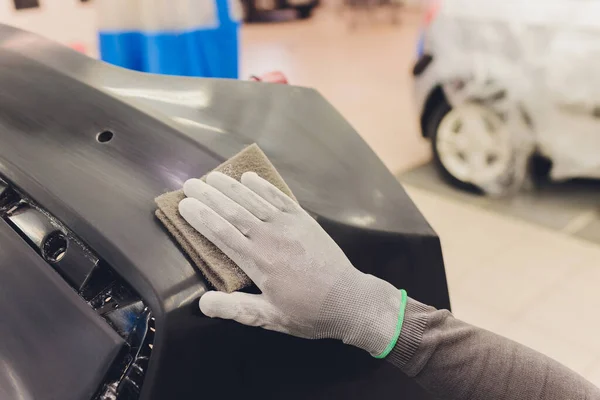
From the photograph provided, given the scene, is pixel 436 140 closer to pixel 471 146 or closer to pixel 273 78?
pixel 471 146

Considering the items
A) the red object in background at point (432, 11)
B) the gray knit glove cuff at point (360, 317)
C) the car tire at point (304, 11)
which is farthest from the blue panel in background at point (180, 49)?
the car tire at point (304, 11)

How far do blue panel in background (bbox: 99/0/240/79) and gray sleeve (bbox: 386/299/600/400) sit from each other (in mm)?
1056

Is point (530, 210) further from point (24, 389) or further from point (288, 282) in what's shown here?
point (24, 389)

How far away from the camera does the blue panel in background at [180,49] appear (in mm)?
1500

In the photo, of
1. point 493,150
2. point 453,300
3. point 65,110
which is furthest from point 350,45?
point 65,110

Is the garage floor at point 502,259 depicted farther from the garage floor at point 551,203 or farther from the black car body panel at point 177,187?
the black car body panel at point 177,187

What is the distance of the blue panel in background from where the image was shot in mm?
1500

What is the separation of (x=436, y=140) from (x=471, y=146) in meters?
0.17

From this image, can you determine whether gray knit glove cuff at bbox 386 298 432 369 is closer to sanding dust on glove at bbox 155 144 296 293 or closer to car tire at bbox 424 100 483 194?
sanding dust on glove at bbox 155 144 296 293

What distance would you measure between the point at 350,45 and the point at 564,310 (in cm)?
447

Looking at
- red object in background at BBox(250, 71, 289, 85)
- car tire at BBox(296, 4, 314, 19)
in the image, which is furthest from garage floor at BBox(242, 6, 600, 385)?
car tire at BBox(296, 4, 314, 19)

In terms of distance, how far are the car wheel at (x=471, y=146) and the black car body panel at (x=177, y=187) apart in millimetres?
1637

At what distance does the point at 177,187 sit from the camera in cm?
75

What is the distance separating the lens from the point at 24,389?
0.64m
